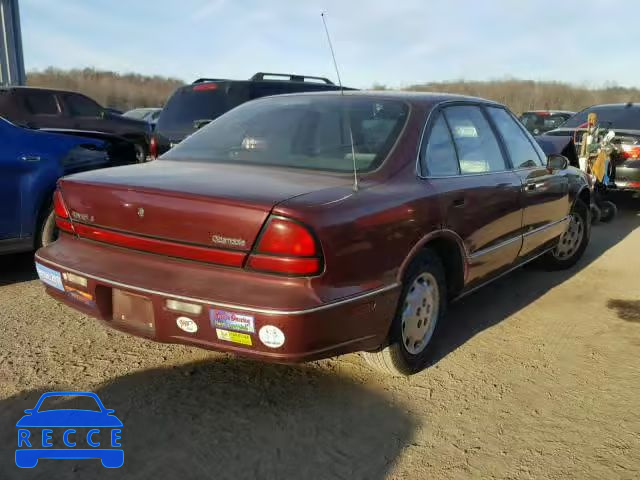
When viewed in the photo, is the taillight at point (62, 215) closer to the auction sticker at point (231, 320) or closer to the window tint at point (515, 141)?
the auction sticker at point (231, 320)

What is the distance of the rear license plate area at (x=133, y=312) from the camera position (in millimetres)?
2691

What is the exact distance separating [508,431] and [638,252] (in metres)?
4.54

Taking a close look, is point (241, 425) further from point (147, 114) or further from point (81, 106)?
point (147, 114)

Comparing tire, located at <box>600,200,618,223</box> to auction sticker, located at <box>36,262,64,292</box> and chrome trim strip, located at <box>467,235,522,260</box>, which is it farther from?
auction sticker, located at <box>36,262,64,292</box>

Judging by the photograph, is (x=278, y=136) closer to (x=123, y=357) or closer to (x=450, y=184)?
(x=450, y=184)

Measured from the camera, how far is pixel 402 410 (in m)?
2.98

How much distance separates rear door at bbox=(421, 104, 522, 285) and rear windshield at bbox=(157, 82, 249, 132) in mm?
4275

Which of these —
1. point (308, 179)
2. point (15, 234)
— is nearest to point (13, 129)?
point (15, 234)

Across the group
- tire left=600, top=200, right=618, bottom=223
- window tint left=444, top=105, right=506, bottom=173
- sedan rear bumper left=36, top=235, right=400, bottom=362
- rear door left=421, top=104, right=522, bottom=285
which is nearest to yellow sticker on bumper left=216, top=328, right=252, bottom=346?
sedan rear bumper left=36, top=235, right=400, bottom=362

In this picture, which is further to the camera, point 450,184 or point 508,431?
point 450,184

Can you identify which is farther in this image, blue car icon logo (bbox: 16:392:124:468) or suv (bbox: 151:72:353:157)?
suv (bbox: 151:72:353:157)

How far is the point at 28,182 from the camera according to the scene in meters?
4.73

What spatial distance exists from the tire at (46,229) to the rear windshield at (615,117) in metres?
8.01

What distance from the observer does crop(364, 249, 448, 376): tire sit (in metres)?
3.09
